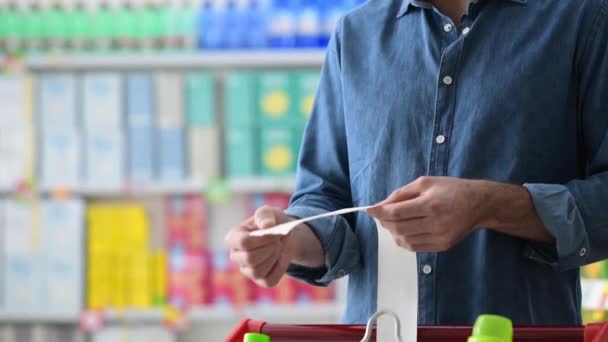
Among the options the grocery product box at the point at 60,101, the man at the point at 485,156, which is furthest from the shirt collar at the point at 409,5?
the grocery product box at the point at 60,101

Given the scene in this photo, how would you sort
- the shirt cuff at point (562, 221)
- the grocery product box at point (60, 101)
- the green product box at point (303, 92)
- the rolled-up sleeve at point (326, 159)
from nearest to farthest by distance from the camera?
the shirt cuff at point (562, 221) → the rolled-up sleeve at point (326, 159) → the green product box at point (303, 92) → the grocery product box at point (60, 101)

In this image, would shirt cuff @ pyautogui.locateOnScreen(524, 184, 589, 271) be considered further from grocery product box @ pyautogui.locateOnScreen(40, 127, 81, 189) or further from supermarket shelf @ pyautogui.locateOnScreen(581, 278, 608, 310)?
grocery product box @ pyautogui.locateOnScreen(40, 127, 81, 189)

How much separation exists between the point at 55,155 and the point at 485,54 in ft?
8.93

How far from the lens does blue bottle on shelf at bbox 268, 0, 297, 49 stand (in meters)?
3.72

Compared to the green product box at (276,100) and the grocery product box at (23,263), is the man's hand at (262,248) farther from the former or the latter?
the grocery product box at (23,263)

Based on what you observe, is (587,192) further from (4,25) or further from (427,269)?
(4,25)

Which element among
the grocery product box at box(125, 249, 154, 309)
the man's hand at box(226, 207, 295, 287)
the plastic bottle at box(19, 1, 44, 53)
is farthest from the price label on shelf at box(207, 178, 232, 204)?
the man's hand at box(226, 207, 295, 287)

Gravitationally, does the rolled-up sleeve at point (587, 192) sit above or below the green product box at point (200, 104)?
below

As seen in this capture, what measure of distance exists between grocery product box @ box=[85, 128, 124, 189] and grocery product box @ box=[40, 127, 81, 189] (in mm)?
46

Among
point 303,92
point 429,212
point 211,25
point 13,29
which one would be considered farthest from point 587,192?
point 13,29

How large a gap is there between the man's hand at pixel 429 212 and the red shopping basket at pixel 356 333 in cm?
11

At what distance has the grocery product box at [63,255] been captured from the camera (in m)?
3.74

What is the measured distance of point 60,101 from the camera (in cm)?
379

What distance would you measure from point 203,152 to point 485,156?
2.50 metres
